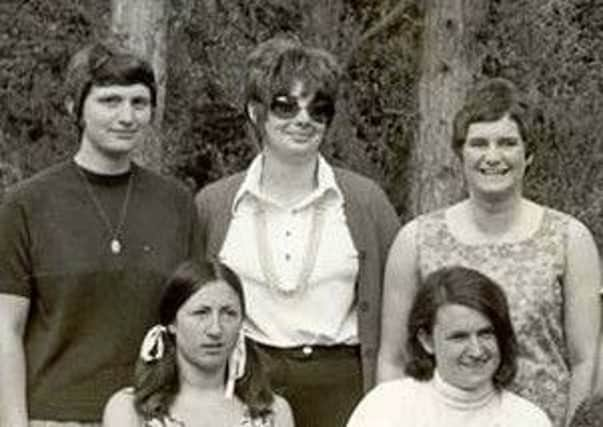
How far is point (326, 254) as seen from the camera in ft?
16.2

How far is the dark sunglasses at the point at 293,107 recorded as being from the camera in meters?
4.94

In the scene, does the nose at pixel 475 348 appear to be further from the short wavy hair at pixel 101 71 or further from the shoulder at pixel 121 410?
the short wavy hair at pixel 101 71

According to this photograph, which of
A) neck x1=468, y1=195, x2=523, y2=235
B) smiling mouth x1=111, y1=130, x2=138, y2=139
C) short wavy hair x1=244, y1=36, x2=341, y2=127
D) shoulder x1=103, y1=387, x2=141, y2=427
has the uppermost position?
short wavy hair x1=244, y1=36, x2=341, y2=127

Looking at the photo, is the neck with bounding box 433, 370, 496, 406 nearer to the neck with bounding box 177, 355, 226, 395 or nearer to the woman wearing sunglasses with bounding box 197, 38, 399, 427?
the woman wearing sunglasses with bounding box 197, 38, 399, 427

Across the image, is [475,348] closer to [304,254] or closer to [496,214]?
[496,214]

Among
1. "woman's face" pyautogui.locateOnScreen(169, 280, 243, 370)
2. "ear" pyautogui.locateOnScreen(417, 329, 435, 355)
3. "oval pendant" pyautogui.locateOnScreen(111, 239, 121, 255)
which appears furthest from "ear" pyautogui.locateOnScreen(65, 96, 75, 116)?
"ear" pyautogui.locateOnScreen(417, 329, 435, 355)

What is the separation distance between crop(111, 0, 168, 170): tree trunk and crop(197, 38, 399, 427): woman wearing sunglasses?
14.0 ft

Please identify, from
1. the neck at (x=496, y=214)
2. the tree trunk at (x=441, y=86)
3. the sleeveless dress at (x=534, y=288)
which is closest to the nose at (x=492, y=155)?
the neck at (x=496, y=214)

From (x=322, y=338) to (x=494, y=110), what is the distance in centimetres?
81

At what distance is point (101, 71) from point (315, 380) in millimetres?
1068

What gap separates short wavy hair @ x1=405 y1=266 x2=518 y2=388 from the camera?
15.1ft

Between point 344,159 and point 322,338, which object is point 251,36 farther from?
point 322,338

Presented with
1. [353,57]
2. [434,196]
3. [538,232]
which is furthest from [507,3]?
[538,232]

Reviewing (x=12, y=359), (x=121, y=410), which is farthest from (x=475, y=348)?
(x=12, y=359)
